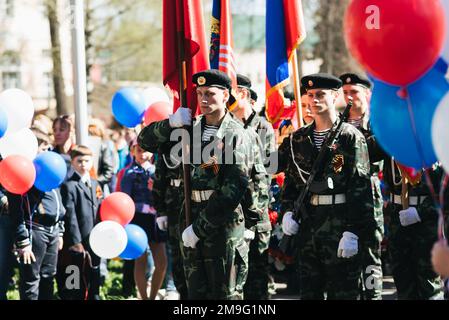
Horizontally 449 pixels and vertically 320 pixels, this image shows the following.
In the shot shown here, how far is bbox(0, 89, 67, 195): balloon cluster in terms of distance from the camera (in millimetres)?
7738

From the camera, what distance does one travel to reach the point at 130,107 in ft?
31.6

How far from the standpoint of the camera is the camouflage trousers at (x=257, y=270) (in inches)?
309

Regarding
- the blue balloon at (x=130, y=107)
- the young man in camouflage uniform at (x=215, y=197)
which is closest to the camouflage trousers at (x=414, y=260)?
the young man in camouflage uniform at (x=215, y=197)

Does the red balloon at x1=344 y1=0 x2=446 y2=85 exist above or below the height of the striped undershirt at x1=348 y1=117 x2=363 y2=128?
above

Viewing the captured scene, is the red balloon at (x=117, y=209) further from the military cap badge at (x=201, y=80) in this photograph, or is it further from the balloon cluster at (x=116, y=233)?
the military cap badge at (x=201, y=80)

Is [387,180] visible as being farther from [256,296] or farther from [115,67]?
[115,67]

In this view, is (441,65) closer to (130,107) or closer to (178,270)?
(178,270)

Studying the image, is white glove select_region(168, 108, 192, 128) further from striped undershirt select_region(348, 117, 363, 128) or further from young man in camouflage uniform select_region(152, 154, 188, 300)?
striped undershirt select_region(348, 117, 363, 128)

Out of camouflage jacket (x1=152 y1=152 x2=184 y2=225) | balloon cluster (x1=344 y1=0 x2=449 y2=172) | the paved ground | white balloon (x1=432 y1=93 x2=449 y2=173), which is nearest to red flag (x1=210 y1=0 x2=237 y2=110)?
camouflage jacket (x1=152 y1=152 x2=184 y2=225)

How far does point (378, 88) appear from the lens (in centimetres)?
519

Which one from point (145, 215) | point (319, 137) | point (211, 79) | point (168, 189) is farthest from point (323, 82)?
point (145, 215)

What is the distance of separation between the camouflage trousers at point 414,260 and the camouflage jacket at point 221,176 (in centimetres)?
145

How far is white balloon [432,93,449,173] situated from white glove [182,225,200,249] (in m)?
2.68

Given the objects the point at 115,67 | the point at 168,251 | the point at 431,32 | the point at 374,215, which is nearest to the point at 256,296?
the point at 374,215
